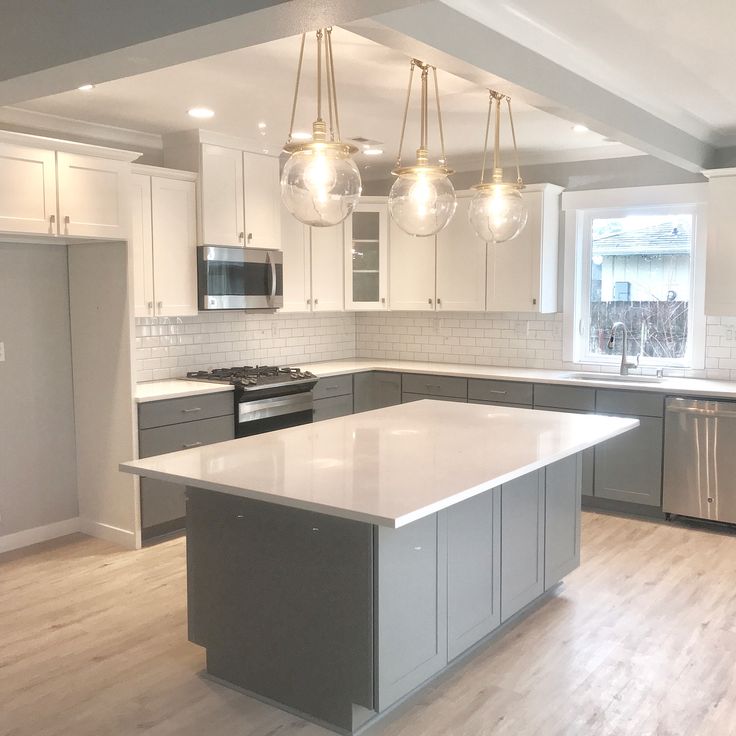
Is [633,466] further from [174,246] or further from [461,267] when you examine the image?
[174,246]

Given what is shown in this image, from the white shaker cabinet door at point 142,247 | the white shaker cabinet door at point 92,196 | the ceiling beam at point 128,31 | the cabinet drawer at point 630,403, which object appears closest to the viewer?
the ceiling beam at point 128,31

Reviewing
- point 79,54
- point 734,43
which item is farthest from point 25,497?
point 734,43

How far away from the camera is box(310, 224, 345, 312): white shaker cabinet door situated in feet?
20.2

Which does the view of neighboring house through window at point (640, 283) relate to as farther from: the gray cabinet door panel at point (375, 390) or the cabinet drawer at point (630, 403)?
the gray cabinet door panel at point (375, 390)

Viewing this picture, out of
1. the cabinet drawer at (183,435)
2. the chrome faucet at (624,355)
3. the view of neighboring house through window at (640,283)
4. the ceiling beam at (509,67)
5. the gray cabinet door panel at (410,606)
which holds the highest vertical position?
the ceiling beam at (509,67)

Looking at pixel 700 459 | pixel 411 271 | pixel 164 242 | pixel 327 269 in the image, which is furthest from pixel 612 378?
pixel 164 242

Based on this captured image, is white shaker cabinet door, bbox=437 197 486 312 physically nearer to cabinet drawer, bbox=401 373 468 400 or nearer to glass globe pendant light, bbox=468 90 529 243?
cabinet drawer, bbox=401 373 468 400

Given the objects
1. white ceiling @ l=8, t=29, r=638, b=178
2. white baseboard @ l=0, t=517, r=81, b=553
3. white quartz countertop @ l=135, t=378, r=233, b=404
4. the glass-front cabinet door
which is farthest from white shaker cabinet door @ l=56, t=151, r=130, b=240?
the glass-front cabinet door

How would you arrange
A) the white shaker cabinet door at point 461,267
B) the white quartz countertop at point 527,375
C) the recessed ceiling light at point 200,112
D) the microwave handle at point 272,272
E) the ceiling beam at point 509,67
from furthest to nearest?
the white shaker cabinet door at point 461,267
the microwave handle at point 272,272
the white quartz countertop at point 527,375
the recessed ceiling light at point 200,112
the ceiling beam at point 509,67

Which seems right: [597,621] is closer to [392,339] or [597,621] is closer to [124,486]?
[124,486]

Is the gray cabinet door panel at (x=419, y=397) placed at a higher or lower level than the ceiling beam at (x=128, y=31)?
lower

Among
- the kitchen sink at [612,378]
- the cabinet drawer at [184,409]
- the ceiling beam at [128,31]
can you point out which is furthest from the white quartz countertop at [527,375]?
the ceiling beam at [128,31]

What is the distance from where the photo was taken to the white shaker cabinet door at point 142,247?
4.74 meters

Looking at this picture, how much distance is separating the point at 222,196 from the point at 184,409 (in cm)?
146
